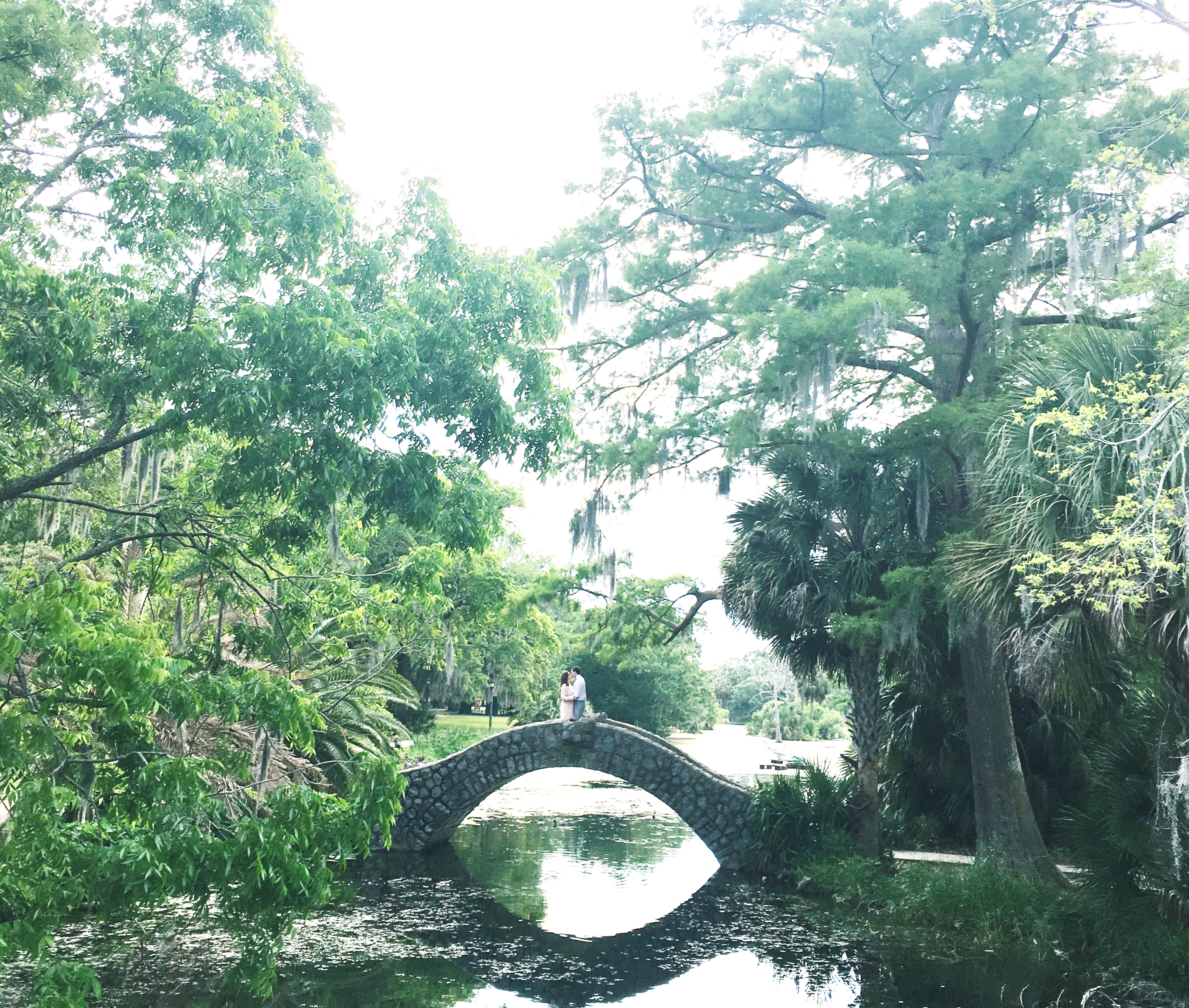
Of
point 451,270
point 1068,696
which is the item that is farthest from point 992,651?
point 451,270

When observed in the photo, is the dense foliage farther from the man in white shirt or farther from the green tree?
the man in white shirt

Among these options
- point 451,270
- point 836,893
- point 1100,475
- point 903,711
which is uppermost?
point 451,270

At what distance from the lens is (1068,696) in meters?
10.6

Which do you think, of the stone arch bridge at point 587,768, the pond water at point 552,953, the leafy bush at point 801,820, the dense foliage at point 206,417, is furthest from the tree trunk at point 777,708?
the dense foliage at point 206,417

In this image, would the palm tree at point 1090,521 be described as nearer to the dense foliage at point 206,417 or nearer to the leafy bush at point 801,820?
the dense foliage at point 206,417

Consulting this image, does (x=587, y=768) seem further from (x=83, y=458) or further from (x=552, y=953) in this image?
(x=83, y=458)

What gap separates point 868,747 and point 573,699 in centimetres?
507

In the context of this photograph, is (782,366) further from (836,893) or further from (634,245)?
(836,893)

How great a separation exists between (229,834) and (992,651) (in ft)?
34.1

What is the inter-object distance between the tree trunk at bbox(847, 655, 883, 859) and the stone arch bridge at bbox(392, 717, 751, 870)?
209 centimetres

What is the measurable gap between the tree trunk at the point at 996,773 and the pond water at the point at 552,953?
2116 mm

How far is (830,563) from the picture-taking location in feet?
50.9

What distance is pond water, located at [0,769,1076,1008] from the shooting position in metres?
10.3

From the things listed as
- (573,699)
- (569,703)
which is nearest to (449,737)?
(569,703)
